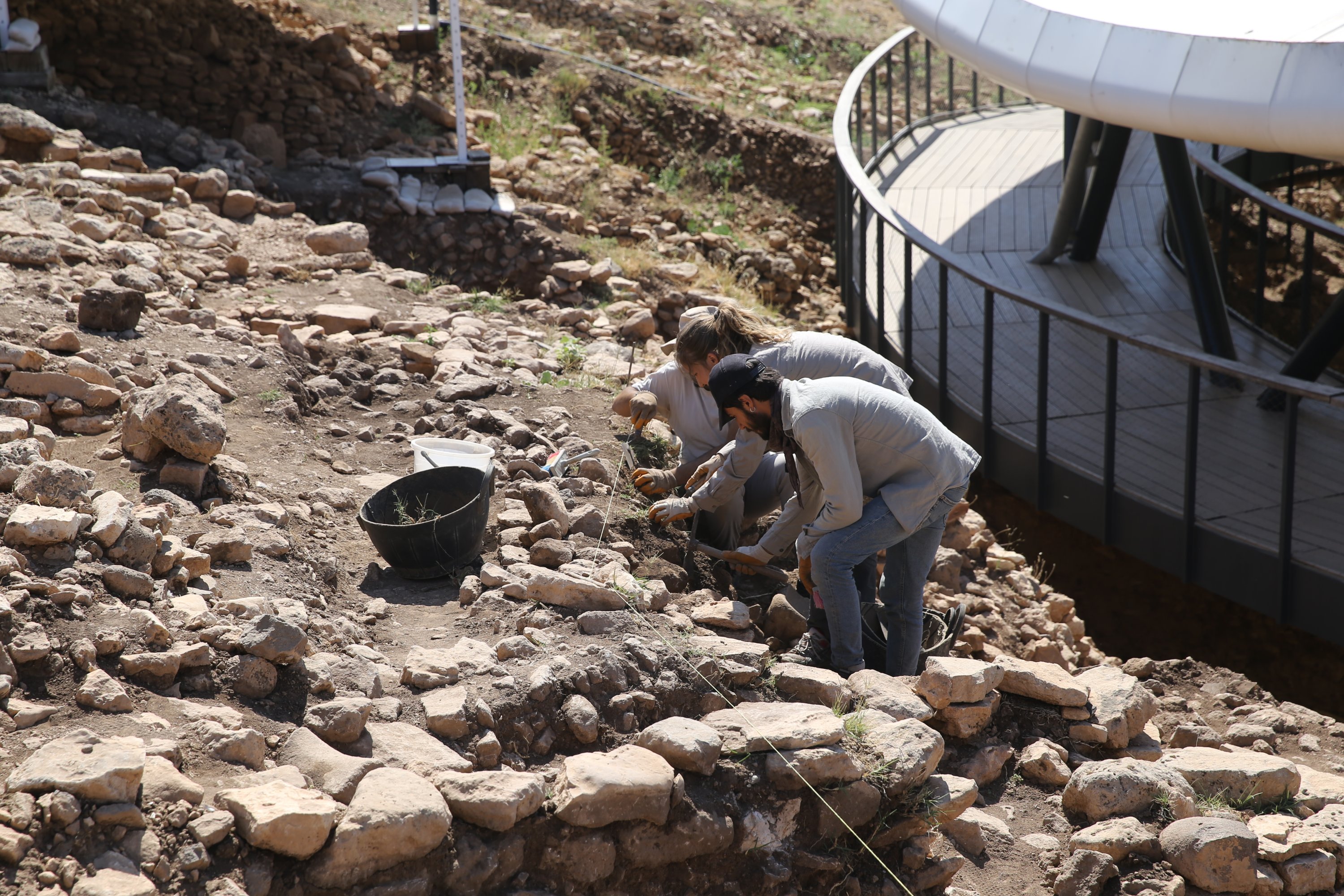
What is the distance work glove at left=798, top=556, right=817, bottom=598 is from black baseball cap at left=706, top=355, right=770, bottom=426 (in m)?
0.75

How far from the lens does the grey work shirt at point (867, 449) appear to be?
3.59 meters

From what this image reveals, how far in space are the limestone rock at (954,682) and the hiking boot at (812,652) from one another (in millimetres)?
391

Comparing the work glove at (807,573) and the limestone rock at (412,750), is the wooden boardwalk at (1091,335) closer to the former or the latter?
the work glove at (807,573)

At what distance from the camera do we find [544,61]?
12.5 metres

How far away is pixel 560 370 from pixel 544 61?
7.22 m

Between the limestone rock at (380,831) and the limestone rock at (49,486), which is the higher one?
the limestone rock at (49,486)

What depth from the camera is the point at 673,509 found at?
4871mm

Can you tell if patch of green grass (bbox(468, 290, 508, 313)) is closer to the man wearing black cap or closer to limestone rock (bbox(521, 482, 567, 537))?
limestone rock (bbox(521, 482, 567, 537))

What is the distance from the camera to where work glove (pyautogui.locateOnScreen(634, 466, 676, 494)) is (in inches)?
205

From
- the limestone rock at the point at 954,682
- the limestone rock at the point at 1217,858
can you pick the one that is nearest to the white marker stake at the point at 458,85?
the limestone rock at the point at 954,682

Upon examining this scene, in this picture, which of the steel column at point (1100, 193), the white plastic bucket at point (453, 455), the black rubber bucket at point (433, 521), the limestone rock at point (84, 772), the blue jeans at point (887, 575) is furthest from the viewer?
the steel column at point (1100, 193)

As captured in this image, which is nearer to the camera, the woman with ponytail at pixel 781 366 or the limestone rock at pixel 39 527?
the limestone rock at pixel 39 527

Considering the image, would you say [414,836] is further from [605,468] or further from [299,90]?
[299,90]

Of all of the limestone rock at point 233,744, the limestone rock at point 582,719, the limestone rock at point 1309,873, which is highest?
the limestone rock at point 233,744
